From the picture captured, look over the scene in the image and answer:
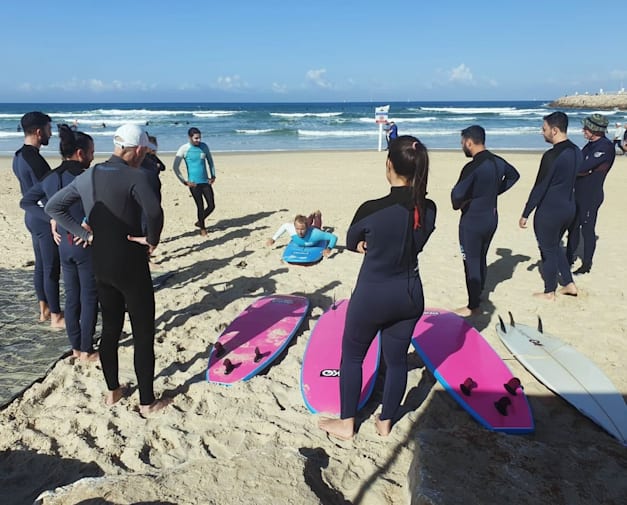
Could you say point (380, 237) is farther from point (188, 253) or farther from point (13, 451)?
point (188, 253)

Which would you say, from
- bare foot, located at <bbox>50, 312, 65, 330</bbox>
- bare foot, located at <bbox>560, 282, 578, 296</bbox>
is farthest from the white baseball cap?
bare foot, located at <bbox>560, 282, 578, 296</bbox>

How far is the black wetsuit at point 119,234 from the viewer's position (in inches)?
105

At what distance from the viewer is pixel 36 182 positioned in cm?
397

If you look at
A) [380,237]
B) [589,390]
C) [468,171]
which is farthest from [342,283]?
[380,237]

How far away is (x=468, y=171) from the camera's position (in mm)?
4191

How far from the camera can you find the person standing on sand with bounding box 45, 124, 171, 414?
2680 millimetres

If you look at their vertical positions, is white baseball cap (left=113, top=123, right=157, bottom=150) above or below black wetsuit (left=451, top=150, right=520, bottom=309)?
above

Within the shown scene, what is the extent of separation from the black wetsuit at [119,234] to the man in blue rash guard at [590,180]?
4.24 m

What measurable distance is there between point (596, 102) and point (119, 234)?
85483 millimetres

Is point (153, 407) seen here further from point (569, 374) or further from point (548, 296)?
point (548, 296)

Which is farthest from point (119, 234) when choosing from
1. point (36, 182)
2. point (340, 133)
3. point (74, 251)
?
point (340, 133)

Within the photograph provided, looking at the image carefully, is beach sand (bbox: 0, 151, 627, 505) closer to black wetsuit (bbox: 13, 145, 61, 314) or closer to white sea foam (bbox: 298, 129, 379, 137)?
black wetsuit (bbox: 13, 145, 61, 314)

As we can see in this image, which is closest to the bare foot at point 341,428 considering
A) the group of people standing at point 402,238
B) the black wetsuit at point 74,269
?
the group of people standing at point 402,238

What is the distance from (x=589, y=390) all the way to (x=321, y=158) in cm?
1620
